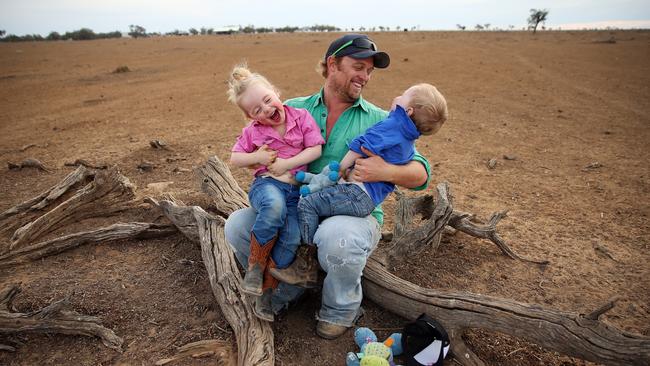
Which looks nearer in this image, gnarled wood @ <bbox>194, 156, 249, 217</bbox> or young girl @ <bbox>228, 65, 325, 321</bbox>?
young girl @ <bbox>228, 65, 325, 321</bbox>

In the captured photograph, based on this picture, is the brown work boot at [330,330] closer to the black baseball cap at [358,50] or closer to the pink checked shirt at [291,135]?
the pink checked shirt at [291,135]

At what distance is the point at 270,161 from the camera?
2.56 metres

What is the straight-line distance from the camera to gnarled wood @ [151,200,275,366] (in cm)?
A: 237

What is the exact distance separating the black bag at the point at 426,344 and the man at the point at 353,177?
1.34 feet

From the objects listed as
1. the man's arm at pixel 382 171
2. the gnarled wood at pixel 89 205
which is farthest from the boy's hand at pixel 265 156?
the gnarled wood at pixel 89 205

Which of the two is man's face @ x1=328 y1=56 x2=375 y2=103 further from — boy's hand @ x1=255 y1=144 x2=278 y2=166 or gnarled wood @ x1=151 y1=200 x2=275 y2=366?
gnarled wood @ x1=151 y1=200 x2=275 y2=366

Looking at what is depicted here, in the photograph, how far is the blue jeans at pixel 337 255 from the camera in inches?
93.8

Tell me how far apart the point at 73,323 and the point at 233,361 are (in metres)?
1.03

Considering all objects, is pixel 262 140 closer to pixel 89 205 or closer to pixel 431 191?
pixel 89 205

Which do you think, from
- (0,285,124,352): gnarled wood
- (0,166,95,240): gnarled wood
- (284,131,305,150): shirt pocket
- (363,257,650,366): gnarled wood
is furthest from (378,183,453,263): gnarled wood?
(0,166,95,240): gnarled wood

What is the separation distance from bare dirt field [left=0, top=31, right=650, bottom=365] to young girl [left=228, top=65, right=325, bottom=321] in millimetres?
459

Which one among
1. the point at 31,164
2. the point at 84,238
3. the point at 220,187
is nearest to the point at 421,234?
the point at 220,187

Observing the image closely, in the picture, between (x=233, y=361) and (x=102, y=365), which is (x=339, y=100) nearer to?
(x=233, y=361)

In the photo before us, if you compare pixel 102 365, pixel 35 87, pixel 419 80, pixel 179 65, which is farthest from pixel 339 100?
pixel 179 65
